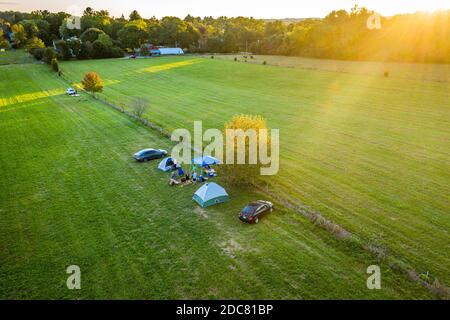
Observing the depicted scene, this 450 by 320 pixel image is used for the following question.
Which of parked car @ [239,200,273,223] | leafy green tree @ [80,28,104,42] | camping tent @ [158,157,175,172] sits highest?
leafy green tree @ [80,28,104,42]

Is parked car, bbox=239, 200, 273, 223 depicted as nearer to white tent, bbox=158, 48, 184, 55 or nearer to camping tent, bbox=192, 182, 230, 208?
camping tent, bbox=192, 182, 230, 208

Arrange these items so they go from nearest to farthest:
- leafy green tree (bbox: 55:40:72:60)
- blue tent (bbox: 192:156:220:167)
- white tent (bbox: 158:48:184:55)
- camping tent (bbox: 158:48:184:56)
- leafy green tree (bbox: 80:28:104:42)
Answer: blue tent (bbox: 192:156:220:167)
leafy green tree (bbox: 55:40:72:60)
leafy green tree (bbox: 80:28:104:42)
camping tent (bbox: 158:48:184:56)
white tent (bbox: 158:48:184:55)

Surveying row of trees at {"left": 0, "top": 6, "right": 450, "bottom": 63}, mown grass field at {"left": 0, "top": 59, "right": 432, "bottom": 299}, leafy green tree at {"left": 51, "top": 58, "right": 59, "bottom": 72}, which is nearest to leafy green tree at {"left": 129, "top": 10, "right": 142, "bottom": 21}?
row of trees at {"left": 0, "top": 6, "right": 450, "bottom": 63}

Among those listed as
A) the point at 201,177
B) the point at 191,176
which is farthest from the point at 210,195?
the point at 191,176

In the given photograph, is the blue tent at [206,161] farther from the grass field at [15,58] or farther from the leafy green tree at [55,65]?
the grass field at [15,58]

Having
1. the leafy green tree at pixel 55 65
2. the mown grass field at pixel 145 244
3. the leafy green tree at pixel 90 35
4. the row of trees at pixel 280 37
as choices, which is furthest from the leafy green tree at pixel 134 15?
the mown grass field at pixel 145 244

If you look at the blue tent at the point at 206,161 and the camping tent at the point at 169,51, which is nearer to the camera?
the blue tent at the point at 206,161

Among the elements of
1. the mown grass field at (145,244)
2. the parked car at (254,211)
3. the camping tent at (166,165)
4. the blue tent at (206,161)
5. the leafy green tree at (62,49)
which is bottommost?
the mown grass field at (145,244)
